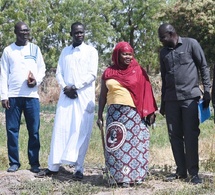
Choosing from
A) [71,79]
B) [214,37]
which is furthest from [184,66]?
[214,37]

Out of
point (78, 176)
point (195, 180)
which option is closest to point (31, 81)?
point (78, 176)

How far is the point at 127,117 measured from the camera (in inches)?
230

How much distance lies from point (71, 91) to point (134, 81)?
0.85m

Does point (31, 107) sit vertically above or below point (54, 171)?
above

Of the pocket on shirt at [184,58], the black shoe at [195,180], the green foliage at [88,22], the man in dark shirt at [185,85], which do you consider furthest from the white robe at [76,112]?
the green foliage at [88,22]

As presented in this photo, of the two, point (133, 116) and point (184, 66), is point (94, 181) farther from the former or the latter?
point (184, 66)

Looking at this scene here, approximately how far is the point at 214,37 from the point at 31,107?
52.0 ft

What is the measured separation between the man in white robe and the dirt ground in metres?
0.28

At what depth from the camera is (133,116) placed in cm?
584

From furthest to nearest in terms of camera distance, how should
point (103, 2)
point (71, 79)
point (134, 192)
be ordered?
point (103, 2) → point (71, 79) → point (134, 192)

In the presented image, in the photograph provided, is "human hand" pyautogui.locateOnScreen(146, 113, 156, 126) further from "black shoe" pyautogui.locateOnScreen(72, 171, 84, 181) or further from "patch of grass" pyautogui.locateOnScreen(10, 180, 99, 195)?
"black shoe" pyautogui.locateOnScreen(72, 171, 84, 181)

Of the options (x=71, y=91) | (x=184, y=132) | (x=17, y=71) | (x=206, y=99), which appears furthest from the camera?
(x=17, y=71)

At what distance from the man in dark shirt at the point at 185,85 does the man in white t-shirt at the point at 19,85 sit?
66.3 inches

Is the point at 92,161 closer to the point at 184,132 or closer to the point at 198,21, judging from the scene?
the point at 184,132
